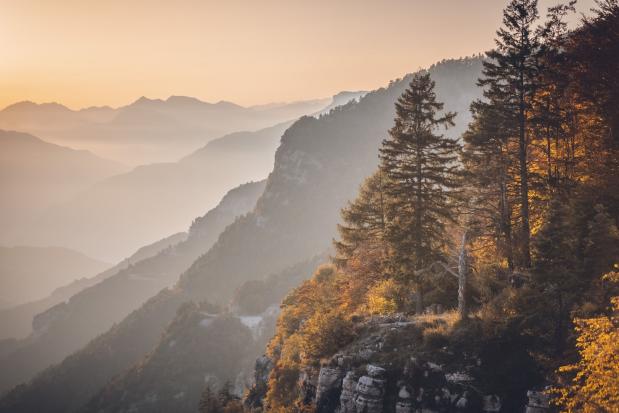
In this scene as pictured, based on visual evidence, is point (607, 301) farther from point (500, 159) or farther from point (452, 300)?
point (500, 159)

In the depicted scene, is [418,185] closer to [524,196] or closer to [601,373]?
[524,196]

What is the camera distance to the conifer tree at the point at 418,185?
87.8ft

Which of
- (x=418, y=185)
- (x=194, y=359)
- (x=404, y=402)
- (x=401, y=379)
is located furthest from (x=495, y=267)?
(x=194, y=359)

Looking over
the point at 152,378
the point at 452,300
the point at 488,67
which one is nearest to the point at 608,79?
the point at 488,67

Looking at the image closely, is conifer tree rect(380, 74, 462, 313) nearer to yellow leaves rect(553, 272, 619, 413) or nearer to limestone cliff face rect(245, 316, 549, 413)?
limestone cliff face rect(245, 316, 549, 413)

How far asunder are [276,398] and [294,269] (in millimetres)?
161349

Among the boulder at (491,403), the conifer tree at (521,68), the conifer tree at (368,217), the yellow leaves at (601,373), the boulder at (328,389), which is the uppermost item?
the conifer tree at (521,68)

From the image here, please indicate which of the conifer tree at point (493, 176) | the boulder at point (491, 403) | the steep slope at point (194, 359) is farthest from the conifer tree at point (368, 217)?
the steep slope at point (194, 359)

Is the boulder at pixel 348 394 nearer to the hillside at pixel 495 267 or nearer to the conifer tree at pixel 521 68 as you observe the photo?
the hillside at pixel 495 267

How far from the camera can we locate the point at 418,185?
2722 cm

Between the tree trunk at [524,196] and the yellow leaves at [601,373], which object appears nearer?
the yellow leaves at [601,373]

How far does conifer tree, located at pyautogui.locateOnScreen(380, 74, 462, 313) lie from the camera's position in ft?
87.8

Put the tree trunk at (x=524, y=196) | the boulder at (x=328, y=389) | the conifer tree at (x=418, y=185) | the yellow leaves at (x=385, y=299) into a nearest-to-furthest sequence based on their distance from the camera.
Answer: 1. the boulder at (x=328, y=389)
2. the tree trunk at (x=524, y=196)
3. the conifer tree at (x=418, y=185)
4. the yellow leaves at (x=385, y=299)

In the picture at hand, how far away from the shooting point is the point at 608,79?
87.1 ft
